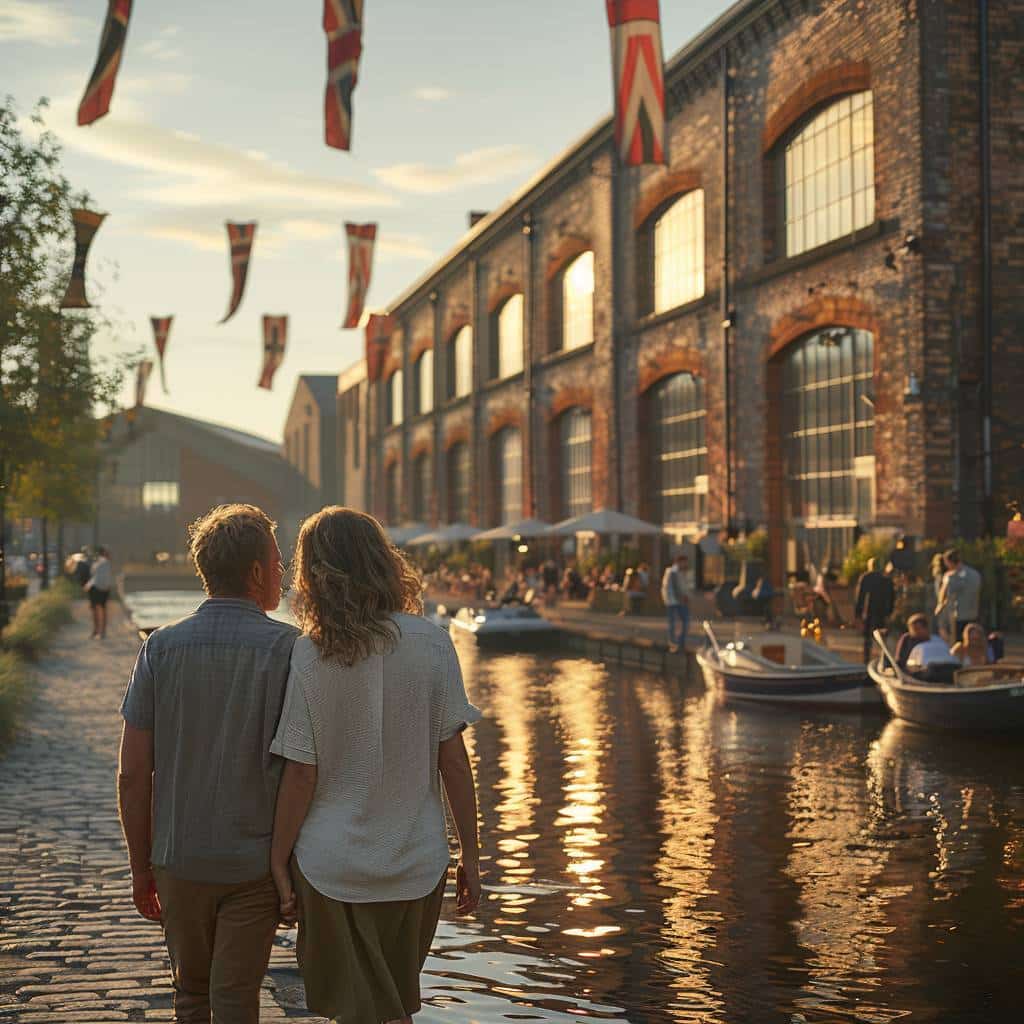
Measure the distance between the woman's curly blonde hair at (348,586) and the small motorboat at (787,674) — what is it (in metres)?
13.3

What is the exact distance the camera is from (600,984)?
6.13 meters

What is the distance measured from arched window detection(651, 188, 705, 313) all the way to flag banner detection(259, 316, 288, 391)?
20052 mm

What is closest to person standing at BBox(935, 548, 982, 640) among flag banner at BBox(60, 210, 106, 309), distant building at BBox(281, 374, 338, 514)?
flag banner at BBox(60, 210, 106, 309)

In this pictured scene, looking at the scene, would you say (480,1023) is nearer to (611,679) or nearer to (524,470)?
(611,679)

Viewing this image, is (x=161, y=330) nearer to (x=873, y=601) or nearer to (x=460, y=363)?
(x=460, y=363)

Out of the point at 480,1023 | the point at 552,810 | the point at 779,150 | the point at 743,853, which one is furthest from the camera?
the point at 779,150

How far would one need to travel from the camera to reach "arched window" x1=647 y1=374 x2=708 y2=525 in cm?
3106

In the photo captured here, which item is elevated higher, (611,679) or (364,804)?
(364,804)

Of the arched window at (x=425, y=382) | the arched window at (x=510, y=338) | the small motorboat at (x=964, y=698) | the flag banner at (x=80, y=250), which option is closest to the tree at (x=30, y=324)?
the flag banner at (x=80, y=250)

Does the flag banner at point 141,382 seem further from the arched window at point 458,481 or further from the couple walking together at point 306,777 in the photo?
the couple walking together at point 306,777

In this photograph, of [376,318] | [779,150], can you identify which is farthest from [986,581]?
[376,318]

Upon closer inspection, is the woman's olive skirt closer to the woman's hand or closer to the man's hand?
the woman's hand

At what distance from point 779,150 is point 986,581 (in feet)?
32.6

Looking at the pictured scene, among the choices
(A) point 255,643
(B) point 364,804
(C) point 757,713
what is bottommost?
(C) point 757,713
